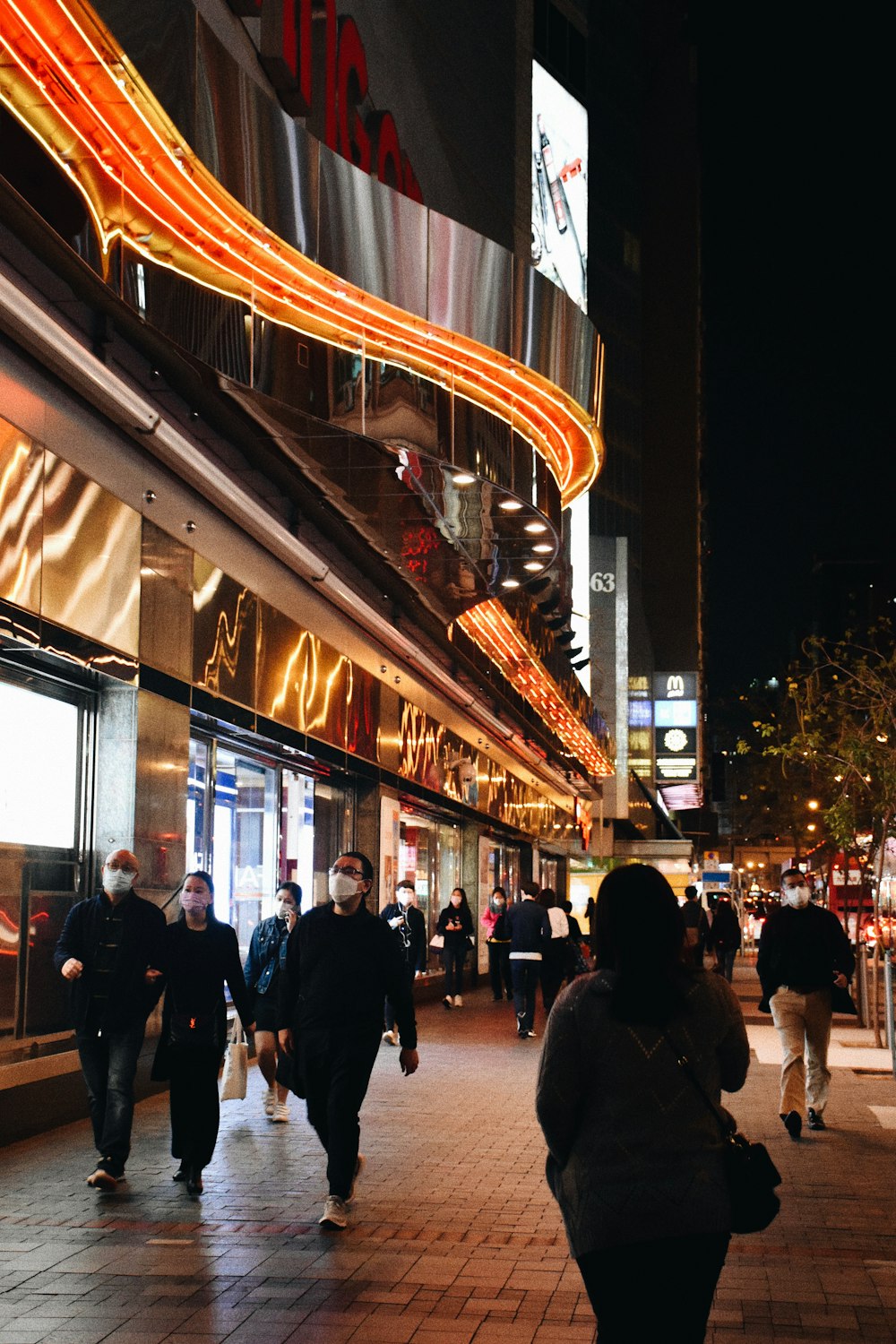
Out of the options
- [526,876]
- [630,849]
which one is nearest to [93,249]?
[526,876]

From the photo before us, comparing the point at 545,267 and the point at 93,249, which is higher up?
the point at 545,267

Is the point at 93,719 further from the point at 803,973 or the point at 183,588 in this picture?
the point at 803,973

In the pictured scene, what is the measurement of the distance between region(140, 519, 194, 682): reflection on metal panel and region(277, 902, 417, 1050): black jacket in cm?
473

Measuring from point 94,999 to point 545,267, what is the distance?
54.9 meters

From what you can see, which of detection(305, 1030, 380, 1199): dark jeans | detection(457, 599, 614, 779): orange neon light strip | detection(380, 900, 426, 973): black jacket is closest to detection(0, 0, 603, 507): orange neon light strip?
detection(305, 1030, 380, 1199): dark jeans

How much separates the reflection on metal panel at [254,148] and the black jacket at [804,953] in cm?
570

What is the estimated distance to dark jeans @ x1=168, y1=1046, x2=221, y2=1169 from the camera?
8758 millimetres

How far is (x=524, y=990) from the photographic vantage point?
19.2 m

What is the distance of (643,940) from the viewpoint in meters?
3.89

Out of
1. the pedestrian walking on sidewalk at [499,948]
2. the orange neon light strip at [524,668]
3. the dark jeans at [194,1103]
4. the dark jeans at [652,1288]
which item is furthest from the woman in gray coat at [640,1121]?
the pedestrian walking on sidewalk at [499,948]

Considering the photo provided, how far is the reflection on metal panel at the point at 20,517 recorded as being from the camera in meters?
10.1

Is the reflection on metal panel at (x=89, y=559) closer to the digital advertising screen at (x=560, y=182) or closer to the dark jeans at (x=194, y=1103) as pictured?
the dark jeans at (x=194, y=1103)

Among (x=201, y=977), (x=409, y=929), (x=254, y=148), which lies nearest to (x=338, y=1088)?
(x=201, y=977)

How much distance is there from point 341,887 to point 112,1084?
71.9 inches
